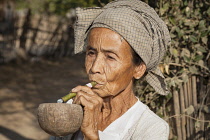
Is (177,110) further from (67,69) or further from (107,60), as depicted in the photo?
(67,69)

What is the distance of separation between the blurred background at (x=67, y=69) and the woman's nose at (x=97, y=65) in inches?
37.6

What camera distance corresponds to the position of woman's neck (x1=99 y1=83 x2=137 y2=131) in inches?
92.8

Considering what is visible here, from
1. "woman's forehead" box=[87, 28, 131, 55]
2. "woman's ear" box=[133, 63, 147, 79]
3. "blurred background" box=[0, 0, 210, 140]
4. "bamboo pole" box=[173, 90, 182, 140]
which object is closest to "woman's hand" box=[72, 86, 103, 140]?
"woman's forehead" box=[87, 28, 131, 55]

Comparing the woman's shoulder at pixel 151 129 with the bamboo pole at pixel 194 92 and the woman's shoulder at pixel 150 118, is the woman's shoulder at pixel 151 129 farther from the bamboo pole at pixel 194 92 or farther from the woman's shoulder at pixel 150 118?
the bamboo pole at pixel 194 92

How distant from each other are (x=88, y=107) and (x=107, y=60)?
367 millimetres

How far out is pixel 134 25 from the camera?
2.16 m

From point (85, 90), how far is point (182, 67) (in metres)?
1.91

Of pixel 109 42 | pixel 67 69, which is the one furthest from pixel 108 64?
pixel 67 69

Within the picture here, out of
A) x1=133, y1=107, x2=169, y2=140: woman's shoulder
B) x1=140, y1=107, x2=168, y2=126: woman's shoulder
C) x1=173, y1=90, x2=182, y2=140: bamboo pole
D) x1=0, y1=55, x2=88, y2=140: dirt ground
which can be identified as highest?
x1=140, y1=107, x2=168, y2=126: woman's shoulder

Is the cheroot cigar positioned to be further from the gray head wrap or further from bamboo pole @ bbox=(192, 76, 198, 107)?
bamboo pole @ bbox=(192, 76, 198, 107)

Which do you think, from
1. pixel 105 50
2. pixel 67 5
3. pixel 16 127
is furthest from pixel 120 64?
pixel 67 5

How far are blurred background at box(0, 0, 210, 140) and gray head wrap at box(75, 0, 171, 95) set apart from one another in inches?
26.5

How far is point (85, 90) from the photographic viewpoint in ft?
6.39

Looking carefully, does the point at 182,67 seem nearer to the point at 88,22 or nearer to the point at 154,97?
the point at 154,97
